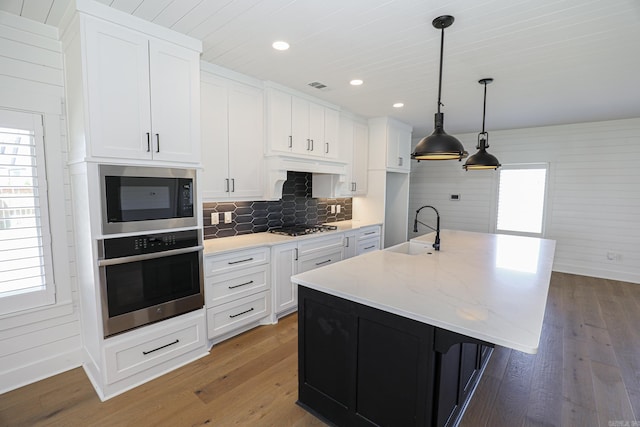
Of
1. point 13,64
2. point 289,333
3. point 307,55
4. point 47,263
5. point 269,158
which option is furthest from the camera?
point 269,158

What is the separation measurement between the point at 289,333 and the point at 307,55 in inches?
103

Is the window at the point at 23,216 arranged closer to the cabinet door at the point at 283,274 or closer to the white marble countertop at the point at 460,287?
the cabinet door at the point at 283,274

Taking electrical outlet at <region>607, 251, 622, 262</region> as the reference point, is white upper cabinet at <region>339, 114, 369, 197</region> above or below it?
above

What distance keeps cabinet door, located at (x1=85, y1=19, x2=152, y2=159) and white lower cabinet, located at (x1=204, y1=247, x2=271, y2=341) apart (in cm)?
108

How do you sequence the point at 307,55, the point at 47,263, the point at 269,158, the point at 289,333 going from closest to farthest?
the point at 47,263 → the point at 307,55 → the point at 289,333 → the point at 269,158

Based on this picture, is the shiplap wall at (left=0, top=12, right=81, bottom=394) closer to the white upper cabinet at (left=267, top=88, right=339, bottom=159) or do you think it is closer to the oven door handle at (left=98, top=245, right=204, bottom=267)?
the oven door handle at (left=98, top=245, right=204, bottom=267)

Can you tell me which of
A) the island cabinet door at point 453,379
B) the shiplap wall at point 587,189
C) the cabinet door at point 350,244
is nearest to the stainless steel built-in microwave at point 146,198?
the island cabinet door at point 453,379

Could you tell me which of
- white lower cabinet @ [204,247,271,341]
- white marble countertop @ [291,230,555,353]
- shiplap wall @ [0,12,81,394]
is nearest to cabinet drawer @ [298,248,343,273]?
white lower cabinet @ [204,247,271,341]

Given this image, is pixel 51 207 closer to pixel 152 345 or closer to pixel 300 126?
pixel 152 345

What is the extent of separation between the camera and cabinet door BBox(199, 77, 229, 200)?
110 inches

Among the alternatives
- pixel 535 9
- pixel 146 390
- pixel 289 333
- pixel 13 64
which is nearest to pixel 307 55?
pixel 535 9

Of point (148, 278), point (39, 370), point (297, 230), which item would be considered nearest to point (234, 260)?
point (148, 278)

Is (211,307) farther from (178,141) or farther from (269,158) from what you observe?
(269,158)

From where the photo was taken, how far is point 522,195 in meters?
5.50
